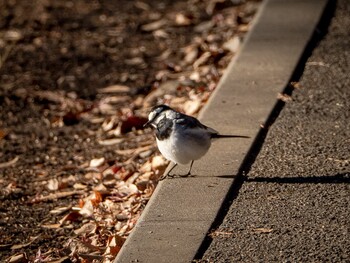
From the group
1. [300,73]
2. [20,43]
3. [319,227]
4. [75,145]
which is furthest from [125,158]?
[20,43]

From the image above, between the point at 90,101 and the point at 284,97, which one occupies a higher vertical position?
the point at 284,97

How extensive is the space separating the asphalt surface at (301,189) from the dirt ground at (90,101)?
2.67ft

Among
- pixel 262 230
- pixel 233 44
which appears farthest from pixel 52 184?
pixel 233 44

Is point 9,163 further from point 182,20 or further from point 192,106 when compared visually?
point 182,20

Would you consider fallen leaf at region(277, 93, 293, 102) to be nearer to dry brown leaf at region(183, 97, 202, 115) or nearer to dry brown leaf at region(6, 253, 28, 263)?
dry brown leaf at region(183, 97, 202, 115)

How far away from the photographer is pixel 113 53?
30.1ft

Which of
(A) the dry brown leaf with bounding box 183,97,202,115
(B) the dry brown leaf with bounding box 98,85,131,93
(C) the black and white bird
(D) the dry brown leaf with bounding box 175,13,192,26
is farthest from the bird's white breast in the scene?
(D) the dry brown leaf with bounding box 175,13,192,26

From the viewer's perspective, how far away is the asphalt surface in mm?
4496

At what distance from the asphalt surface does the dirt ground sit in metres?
0.81

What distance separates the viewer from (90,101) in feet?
26.5

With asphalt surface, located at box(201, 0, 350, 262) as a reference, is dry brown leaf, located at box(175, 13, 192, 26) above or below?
below

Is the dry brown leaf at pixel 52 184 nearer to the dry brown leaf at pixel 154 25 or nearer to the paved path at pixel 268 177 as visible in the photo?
the paved path at pixel 268 177

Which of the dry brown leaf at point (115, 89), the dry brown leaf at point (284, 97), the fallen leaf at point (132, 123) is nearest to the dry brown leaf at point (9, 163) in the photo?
the fallen leaf at point (132, 123)

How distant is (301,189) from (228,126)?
3.53 ft
